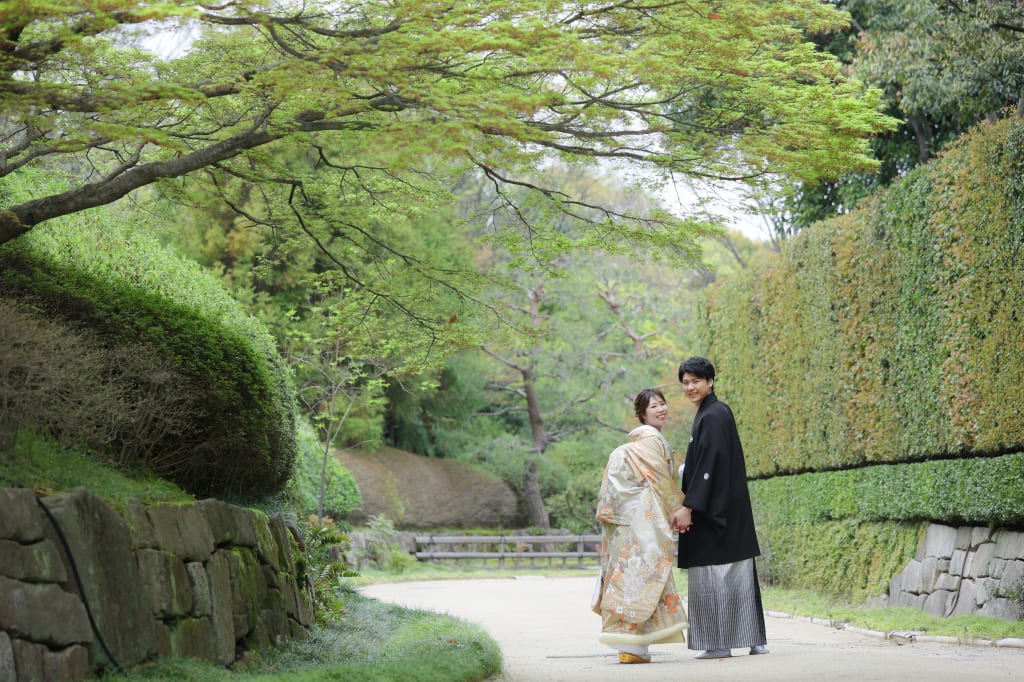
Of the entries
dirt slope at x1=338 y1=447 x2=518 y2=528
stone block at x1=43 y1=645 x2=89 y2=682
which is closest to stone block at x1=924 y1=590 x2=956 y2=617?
stone block at x1=43 y1=645 x2=89 y2=682

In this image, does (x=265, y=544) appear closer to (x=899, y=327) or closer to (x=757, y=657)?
(x=757, y=657)

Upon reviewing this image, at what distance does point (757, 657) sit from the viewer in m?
8.18

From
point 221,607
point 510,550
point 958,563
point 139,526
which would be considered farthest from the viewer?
point 510,550

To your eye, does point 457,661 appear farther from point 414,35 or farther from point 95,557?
point 414,35

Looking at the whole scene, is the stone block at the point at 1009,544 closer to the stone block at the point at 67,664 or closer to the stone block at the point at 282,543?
the stone block at the point at 282,543

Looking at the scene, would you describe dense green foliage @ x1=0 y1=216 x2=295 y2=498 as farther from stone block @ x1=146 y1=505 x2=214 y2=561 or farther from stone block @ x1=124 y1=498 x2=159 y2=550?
stone block @ x1=124 y1=498 x2=159 y2=550

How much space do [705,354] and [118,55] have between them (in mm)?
12904

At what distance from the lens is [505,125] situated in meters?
6.44

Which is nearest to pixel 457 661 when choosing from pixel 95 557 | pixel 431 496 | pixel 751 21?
pixel 95 557

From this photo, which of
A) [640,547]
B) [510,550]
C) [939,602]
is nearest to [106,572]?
[640,547]

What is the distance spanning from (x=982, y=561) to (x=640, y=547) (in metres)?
4.36

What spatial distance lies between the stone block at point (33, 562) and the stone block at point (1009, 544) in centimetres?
840

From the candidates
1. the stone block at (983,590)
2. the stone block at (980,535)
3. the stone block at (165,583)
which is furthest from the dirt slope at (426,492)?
the stone block at (165,583)

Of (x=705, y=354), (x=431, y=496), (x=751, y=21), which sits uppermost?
(x=751, y=21)
